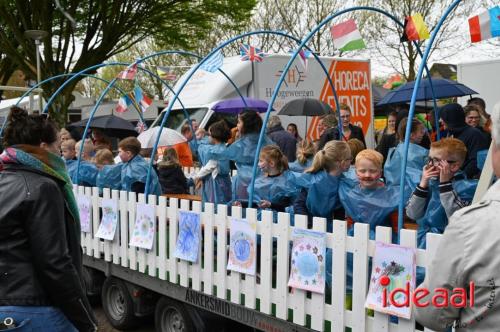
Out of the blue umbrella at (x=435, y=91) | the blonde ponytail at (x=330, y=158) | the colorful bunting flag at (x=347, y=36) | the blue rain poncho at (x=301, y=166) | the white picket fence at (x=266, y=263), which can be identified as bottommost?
the white picket fence at (x=266, y=263)

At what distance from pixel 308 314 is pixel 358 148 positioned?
8.66 ft

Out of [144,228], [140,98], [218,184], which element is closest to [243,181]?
[218,184]

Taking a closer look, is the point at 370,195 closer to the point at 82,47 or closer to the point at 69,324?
the point at 69,324

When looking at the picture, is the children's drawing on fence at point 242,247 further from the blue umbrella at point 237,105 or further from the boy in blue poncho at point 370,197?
the blue umbrella at point 237,105

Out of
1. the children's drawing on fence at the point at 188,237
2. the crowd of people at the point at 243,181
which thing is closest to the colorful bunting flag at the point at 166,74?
the crowd of people at the point at 243,181

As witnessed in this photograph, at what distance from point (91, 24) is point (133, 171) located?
15.4 m

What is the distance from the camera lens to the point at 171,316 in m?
4.95

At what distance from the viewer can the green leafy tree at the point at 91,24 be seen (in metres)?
19.2

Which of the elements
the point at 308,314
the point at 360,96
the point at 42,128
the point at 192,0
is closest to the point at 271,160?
the point at 308,314

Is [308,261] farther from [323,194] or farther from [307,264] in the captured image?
[323,194]

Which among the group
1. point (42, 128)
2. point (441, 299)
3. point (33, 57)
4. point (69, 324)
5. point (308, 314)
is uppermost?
point (33, 57)

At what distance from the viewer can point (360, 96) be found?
13453mm

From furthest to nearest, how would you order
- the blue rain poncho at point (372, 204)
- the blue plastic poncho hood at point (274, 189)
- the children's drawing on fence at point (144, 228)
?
the children's drawing on fence at point (144, 228)
the blue plastic poncho hood at point (274, 189)
the blue rain poncho at point (372, 204)

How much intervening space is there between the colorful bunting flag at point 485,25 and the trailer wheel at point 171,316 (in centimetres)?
288
